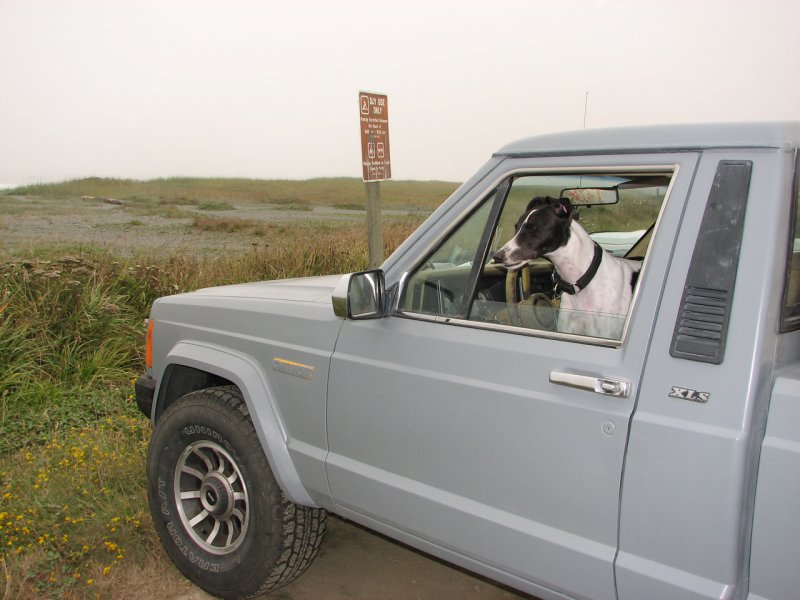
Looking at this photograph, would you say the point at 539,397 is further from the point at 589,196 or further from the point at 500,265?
the point at 589,196

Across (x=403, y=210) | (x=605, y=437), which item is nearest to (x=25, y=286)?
(x=605, y=437)

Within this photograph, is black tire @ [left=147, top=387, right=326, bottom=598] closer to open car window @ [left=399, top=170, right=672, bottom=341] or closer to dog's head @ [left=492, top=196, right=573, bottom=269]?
open car window @ [left=399, top=170, right=672, bottom=341]

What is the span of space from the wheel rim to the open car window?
3.82 ft

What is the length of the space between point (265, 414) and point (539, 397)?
1.24 m

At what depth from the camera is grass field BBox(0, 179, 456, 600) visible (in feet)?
10.9

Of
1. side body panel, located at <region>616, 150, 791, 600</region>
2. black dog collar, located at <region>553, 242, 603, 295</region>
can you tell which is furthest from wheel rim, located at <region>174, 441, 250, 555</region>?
side body panel, located at <region>616, 150, 791, 600</region>

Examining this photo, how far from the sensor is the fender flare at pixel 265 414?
9.20 feet

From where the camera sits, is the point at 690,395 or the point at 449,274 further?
the point at 449,274

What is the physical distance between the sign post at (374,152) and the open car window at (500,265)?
3.93 meters

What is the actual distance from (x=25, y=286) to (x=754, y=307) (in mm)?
6461

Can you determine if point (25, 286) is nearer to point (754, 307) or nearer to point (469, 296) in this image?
point (469, 296)

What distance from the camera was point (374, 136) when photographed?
6.93 m

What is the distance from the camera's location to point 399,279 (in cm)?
254

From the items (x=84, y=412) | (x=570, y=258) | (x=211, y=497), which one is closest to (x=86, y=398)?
(x=84, y=412)
